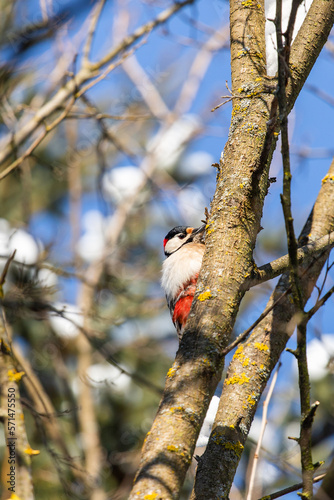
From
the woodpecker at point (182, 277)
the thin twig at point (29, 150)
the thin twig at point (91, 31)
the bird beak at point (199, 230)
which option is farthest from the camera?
the thin twig at point (91, 31)

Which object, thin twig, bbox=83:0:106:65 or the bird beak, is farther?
thin twig, bbox=83:0:106:65

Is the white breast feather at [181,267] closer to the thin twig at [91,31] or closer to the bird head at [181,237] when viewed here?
the bird head at [181,237]

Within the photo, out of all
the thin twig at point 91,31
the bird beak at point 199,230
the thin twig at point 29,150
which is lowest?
the bird beak at point 199,230

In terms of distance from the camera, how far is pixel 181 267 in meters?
3.66

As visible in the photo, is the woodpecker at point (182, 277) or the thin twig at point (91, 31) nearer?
the woodpecker at point (182, 277)

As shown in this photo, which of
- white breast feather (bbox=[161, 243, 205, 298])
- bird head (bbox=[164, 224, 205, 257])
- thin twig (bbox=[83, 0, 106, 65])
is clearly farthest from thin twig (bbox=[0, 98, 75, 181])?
bird head (bbox=[164, 224, 205, 257])

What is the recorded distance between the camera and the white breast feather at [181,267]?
3605 millimetres

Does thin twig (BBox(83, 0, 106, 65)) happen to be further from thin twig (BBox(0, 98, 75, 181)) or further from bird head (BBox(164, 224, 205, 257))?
bird head (BBox(164, 224, 205, 257))

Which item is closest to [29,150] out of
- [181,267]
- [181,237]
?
[181,267]

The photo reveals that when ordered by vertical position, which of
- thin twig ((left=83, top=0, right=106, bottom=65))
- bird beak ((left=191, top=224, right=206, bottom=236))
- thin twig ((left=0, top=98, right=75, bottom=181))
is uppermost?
thin twig ((left=83, top=0, right=106, bottom=65))

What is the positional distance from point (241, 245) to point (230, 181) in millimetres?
243

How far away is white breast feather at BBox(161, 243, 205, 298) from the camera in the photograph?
3605 mm

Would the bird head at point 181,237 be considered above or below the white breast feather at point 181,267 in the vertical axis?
above

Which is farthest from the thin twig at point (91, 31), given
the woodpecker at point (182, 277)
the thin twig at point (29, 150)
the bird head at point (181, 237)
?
the woodpecker at point (182, 277)
